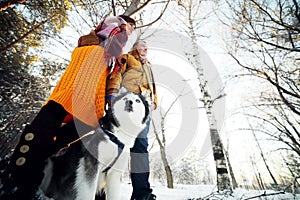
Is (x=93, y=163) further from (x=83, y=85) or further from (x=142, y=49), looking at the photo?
(x=142, y=49)

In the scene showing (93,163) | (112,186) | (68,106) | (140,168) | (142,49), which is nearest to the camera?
(68,106)

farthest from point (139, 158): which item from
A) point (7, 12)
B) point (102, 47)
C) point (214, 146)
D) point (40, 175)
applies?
point (7, 12)

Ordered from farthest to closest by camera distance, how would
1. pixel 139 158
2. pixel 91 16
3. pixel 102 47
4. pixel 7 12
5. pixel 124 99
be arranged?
pixel 7 12 → pixel 91 16 → pixel 139 158 → pixel 124 99 → pixel 102 47

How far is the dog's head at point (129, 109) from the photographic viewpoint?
1475 millimetres

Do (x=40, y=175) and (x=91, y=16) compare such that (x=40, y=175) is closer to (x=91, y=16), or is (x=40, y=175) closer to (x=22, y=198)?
(x=22, y=198)

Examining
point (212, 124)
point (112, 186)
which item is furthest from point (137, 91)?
point (212, 124)

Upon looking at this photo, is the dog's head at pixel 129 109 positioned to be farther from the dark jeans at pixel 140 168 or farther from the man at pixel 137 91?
the dark jeans at pixel 140 168

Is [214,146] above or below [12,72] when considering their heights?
below

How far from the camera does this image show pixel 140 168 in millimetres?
1901

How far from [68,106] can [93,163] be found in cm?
41

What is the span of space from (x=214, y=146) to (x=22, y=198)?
14.6ft

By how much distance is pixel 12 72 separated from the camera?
5.48m

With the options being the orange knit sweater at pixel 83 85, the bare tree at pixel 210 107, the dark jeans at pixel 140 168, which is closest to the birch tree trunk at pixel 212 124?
the bare tree at pixel 210 107

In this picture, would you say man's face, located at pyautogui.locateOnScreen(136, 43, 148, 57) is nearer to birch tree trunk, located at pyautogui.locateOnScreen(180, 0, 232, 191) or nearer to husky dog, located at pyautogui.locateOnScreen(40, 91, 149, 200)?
husky dog, located at pyautogui.locateOnScreen(40, 91, 149, 200)
